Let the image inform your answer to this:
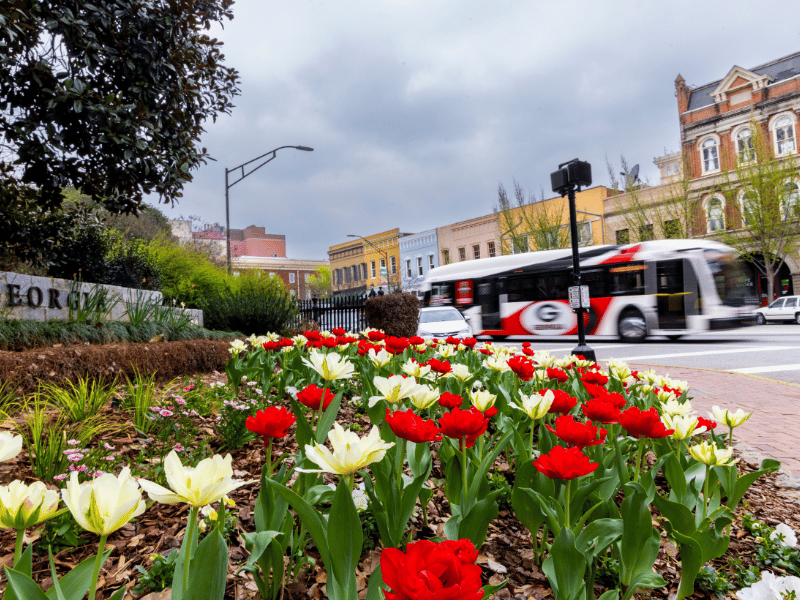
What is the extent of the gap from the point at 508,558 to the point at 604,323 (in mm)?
16028

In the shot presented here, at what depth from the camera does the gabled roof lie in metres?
28.4

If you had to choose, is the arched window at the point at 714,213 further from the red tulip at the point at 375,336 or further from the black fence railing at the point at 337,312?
the red tulip at the point at 375,336

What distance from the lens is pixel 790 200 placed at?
2617 centimetres

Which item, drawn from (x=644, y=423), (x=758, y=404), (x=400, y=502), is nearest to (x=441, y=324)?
(x=758, y=404)

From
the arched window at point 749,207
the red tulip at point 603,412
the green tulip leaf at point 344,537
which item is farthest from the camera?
the arched window at point 749,207

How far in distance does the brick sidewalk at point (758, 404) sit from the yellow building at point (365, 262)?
1565 inches

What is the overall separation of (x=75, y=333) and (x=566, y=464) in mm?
6112

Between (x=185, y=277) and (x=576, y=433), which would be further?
(x=185, y=277)

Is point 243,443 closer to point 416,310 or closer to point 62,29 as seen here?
point 62,29

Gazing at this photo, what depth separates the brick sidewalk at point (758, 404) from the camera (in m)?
3.87

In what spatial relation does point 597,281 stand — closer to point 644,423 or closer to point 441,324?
point 441,324

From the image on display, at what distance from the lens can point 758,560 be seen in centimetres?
199

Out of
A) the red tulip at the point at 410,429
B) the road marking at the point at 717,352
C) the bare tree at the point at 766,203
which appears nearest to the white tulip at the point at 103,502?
the red tulip at the point at 410,429

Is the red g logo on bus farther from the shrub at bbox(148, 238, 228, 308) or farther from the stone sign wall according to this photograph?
the stone sign wall
